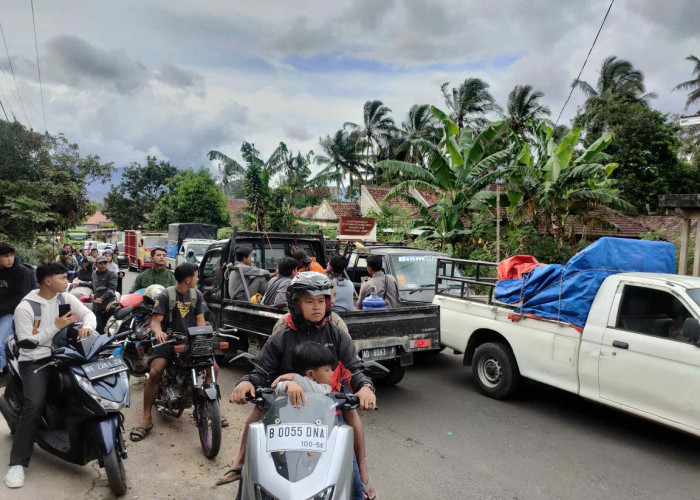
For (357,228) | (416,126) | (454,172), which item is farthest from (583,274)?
(416,126)

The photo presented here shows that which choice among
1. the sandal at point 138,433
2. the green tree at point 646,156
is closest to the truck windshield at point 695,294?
the sandal at point 138,433

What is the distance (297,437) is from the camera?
2.17 m

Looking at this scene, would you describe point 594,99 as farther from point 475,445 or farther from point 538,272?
point 475,445

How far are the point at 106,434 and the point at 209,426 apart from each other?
40.0 inches

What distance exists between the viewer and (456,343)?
6.89 m

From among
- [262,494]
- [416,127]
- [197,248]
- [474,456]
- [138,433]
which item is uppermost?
[416,127]

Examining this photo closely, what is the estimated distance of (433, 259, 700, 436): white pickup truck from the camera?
438 centimetres

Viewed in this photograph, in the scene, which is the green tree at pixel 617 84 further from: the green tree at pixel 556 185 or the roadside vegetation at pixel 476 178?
the green tree at pixel 556 185

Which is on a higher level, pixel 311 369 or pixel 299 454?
pixel 311 369

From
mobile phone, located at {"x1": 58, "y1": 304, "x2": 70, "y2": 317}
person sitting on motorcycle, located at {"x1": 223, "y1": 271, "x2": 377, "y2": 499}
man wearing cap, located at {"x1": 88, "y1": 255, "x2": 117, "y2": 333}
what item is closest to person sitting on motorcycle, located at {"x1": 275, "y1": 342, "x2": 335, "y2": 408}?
person sitting on motorcycle, located at {"x1": 223, "y1": 271, "x2": 377, "y2": 499}

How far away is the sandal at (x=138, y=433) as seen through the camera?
15.3ft

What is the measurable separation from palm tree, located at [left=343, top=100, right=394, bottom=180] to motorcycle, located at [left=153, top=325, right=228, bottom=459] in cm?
3674

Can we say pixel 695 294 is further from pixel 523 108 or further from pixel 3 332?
pixel 523 108

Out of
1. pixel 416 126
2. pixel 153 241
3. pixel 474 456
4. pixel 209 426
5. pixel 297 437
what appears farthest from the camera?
pixel 416 126
